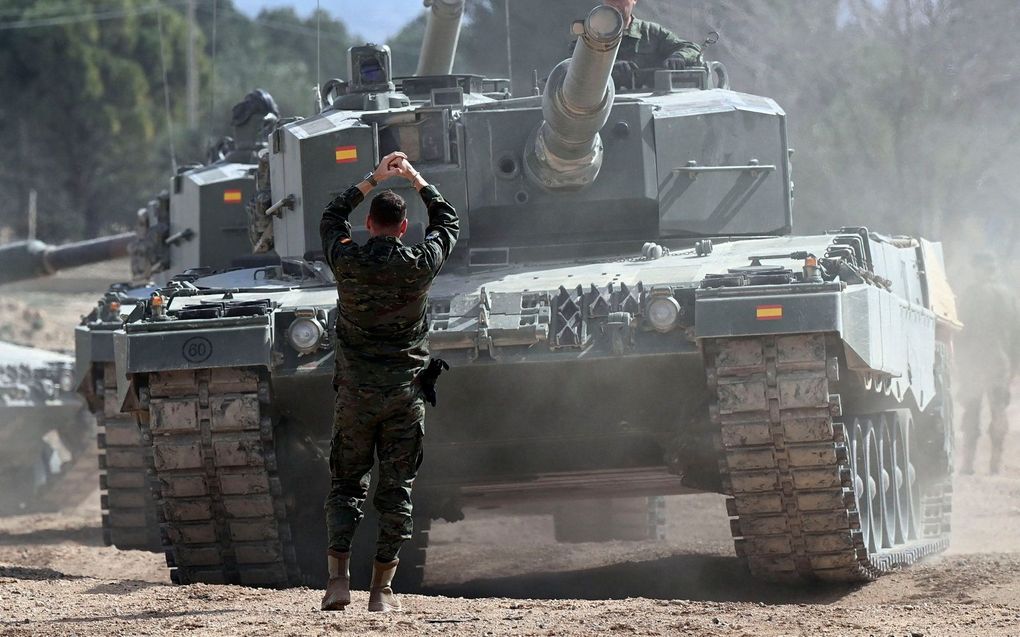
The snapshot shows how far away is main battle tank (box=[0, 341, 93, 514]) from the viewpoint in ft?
60.8

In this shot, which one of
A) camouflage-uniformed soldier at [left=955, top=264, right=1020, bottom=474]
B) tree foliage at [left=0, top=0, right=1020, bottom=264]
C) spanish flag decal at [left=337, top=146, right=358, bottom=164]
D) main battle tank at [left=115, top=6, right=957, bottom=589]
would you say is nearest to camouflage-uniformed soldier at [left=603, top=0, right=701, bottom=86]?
main battle tank at [left=115, top=6, right=957, bottom=589]

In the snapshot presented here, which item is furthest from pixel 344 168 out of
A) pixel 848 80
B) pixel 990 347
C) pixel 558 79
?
pixel 848 80

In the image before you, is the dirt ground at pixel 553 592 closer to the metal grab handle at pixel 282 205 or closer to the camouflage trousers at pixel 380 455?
the camouflage trousers at pixel 380 455

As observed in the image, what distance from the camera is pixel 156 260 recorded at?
16359 mm

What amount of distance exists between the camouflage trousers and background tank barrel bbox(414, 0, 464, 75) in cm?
715

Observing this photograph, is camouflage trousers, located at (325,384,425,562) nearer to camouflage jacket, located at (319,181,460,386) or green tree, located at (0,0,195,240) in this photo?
camouflage jacket, located at (319,181,460,386)

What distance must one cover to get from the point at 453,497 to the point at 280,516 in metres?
1.55

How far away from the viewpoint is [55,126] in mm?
46375

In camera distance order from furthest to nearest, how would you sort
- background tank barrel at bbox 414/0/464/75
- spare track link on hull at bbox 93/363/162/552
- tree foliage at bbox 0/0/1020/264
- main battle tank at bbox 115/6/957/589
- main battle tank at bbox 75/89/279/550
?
tree foliage at bbox 0/0/1020/264 < background tank barrel at bbox 414/0/464/75 < spare track link on hull at bbox 93/363/162/552 < main battle tank at bbox 75/89/279/550 < main battle tank at bbox 115/6/957/589

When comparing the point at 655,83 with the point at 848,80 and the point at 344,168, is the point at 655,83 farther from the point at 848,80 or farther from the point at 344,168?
the point at 848,80

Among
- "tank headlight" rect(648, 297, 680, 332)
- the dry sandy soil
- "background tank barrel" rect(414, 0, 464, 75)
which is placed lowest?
the dry sandy soil

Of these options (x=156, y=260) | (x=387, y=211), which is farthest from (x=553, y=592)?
(x=156, y=260)

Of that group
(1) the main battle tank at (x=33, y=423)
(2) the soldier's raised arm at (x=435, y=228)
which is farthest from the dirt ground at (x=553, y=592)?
(2) the soldier's raised arm at (x=435, y=228)

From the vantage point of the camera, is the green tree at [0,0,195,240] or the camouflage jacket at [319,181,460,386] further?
the green tree at [0,0,195,240]
